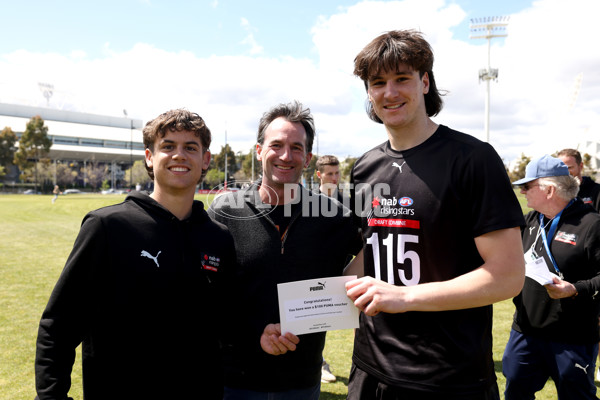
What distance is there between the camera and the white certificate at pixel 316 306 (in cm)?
224

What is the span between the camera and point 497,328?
735 cm

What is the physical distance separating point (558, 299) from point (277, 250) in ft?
9.10

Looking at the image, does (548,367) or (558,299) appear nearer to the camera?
(558,299)

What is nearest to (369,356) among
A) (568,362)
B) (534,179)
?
(568,362)

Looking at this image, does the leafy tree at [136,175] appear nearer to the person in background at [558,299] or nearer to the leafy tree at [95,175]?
the leafy tree at [95,175]

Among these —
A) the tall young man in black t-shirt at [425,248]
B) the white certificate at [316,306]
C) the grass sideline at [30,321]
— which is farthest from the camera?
the grass sideline at [30,321]

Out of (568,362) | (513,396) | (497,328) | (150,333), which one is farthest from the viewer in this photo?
(497,328)

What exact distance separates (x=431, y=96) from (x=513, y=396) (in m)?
3.18

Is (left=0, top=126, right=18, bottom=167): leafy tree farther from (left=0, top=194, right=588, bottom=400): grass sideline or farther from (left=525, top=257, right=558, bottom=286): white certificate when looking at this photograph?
(left=525, top=257, right=558, bottom=286): white certificate

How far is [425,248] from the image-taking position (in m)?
2.03

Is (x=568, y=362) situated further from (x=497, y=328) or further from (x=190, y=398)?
(x=497, y=328)

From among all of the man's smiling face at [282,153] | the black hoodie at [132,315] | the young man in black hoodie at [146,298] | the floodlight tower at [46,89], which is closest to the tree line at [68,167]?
the man's smiling face at [282,153]

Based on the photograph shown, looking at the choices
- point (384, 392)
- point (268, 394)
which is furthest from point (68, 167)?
point (384, 392)

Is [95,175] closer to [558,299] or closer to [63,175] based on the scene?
[63,175]
